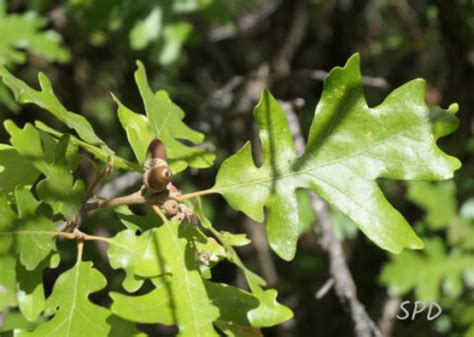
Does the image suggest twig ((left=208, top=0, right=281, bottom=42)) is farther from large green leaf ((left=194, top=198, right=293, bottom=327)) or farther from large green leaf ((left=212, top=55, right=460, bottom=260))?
large green leaf ((left=194, top=198, right=293, bottom=327))

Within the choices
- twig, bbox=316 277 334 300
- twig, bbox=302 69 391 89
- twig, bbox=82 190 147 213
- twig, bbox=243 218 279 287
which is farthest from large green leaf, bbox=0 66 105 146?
twig, bbox=243 218 279 287

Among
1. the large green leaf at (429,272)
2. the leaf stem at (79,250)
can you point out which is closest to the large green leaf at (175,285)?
the leaf stem at (79,250)

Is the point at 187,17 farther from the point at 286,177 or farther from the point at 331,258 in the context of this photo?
the point at 286,177

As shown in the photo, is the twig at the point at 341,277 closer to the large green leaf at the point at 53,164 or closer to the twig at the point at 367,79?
the twig at the point at 367,79

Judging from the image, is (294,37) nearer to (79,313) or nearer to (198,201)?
(198,201)

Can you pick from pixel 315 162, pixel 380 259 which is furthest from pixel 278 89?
pixel 315 162

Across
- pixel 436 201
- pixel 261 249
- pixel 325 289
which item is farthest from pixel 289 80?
pixel 325 289
